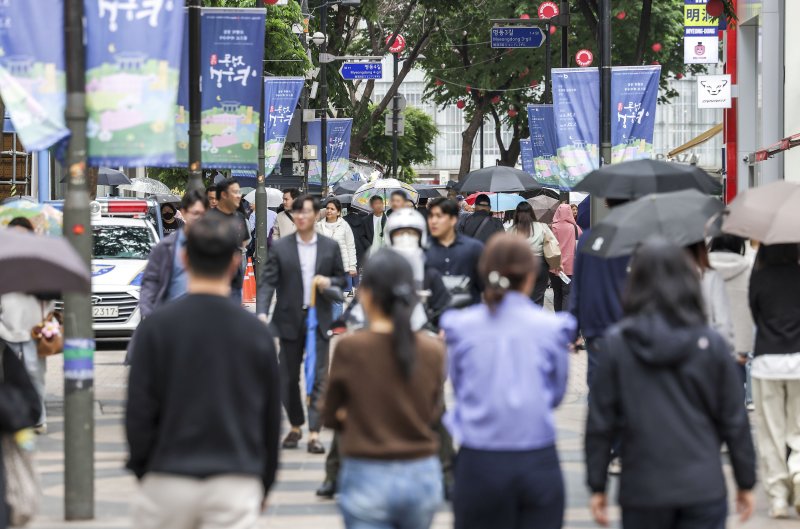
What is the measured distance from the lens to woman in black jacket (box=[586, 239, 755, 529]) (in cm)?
523

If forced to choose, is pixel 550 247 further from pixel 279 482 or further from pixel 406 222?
pixel 406 222

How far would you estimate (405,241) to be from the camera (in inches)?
370

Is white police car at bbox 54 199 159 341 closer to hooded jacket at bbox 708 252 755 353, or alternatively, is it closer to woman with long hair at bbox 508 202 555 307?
woman with long hair at bbox 508 202 555 307

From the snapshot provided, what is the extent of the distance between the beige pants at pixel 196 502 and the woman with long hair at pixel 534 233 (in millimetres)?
13254

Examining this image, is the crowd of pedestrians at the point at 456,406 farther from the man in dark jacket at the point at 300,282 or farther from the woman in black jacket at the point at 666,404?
the man in dark jacket at the point at 300,282

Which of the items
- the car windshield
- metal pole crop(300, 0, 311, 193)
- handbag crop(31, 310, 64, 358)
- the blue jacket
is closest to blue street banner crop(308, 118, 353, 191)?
metal pole crop(300, 0, 311, 193)

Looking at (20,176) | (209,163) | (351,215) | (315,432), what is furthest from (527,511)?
(20,176)

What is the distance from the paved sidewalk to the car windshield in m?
5.34

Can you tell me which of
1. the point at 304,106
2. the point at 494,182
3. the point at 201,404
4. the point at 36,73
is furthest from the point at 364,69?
the point at 201,404

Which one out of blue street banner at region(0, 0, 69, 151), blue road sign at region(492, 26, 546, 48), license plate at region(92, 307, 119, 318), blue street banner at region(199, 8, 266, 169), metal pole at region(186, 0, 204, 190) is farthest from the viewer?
blue road sign at region(492, 26, 546, 48)

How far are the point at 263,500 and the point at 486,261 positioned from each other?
3.70 ft

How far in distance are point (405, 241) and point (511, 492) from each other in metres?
4.21

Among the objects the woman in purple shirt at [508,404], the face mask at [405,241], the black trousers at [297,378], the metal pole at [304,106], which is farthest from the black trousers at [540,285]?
the metal pole at [304,106]

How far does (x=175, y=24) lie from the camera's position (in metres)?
8.84
